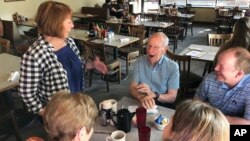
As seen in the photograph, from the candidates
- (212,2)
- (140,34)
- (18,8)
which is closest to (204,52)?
(140,34)

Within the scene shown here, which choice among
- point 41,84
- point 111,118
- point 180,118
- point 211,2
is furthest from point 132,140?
point 211,2

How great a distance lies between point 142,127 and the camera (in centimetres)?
150

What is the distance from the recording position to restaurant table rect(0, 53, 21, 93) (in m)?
2.55

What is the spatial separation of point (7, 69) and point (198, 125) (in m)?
2.67

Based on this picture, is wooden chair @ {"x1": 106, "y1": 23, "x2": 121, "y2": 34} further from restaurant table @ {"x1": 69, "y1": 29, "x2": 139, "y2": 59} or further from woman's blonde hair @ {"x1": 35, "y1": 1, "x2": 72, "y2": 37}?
woman's blonde hair @ {"x1": 35, "y1": 1, "x2": 72, "y2": 37}

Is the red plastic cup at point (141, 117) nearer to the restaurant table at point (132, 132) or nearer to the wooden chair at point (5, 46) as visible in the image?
the restaurant table at point (132, 132)

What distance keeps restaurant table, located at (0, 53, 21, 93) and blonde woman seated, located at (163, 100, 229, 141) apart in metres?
2.04

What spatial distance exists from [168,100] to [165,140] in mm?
1231

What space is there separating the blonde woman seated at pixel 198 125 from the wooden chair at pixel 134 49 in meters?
3.95

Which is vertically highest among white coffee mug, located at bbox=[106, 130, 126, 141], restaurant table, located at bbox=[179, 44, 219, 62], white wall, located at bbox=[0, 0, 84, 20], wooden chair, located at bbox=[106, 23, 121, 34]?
white wall, located at bbox=[0, 0, 84, 20]

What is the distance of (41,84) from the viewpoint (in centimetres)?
183

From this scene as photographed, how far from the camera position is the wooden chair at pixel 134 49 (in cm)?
497

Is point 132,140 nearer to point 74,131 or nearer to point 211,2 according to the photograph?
point 74,131

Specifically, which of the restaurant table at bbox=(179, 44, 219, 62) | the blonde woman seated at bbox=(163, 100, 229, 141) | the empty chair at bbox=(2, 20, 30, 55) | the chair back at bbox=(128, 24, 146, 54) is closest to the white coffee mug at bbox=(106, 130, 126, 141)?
the blonde woman seated at bbox=(163, 100, 229, 141)
